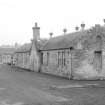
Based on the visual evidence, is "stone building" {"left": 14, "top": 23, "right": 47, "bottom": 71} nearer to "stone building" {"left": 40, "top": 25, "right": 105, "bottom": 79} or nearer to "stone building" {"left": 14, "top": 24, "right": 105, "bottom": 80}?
"stone building" {"left": 14, "top": 24, "right": 105, "bottom": 80}

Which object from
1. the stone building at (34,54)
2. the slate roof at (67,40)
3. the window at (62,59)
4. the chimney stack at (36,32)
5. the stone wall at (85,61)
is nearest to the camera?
the stone wall at (85,61)

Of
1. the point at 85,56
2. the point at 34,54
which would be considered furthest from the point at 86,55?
the point at 34,54

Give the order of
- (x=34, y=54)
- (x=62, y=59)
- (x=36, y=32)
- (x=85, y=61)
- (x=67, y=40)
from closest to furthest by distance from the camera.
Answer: (x=85, y=61) → (x=62, y=59) → (x=67, y=40) → (x=34, y=54) → (x=36, y=32)

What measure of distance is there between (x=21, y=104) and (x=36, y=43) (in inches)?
971

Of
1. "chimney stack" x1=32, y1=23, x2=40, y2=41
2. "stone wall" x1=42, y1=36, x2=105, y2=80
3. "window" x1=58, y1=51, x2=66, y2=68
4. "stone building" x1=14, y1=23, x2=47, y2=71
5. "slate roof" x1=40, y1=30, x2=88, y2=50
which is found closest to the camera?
"stone wall" x1=42, y1=36, x2=105, y2=80

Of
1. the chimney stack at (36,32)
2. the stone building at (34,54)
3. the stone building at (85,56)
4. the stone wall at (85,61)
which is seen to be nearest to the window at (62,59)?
the stone building at (85,56)

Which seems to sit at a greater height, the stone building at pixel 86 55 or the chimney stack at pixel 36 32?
the chimney stack at pixel 36 32

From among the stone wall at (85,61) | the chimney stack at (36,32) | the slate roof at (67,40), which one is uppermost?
the chimney stack at (36,32)

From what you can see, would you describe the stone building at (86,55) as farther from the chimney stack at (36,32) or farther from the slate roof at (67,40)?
the chimney stack at (36,32)

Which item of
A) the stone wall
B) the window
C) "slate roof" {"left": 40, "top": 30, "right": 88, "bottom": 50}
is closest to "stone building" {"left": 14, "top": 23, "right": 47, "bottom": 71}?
"slate roof" {"left": 40, "top": 30, "right": 88, "bottom": 50}

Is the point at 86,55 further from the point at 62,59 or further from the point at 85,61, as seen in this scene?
the point at 62,59

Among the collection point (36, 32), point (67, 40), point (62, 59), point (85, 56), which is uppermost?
point (36, 32)

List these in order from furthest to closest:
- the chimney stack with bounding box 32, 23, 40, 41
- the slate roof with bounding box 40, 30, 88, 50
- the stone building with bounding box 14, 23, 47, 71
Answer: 1. the chimney stack with bounding box 32, 23, 40, 41
2. the stone building with bounding box 14, 23, 47, 71
3. the slate roof with bounding box 40, 30, 88, 50

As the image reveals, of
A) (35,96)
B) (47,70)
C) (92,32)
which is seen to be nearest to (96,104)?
(35,96)
